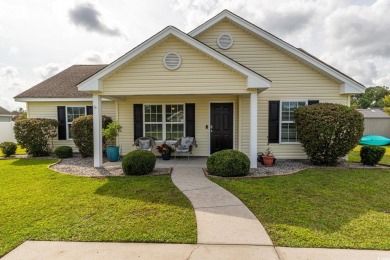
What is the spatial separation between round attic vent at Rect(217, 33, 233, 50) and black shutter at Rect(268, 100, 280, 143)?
10.3 ft

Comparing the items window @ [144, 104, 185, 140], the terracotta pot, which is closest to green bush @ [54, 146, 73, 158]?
window @ [144, 104, 185, 140]

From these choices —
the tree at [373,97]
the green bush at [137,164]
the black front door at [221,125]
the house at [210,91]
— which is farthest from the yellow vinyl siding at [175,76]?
the tree at [373,97]

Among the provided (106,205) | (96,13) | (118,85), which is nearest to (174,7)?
(96,13)

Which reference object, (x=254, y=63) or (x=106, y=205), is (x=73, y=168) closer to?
(x=106, y=205)

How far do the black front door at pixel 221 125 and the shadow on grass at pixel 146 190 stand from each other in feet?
13.3

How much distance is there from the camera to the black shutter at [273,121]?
9586mm

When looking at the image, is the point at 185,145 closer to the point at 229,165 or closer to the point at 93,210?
the point at 229,165

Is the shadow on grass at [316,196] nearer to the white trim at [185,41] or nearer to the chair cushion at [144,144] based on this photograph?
the white trim at [185,41]

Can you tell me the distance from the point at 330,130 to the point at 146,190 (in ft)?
21.4

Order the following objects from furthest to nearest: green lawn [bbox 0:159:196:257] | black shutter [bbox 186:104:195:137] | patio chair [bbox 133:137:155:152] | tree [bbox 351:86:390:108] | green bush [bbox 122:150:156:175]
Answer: tree [bbox 351:86:390:108], black shutter [bbox 186:104:195:137], patio chair [bbox 133:137:155:152], green bush [bbox 122:150:156:175], green lawn [bbox 0:159:196:257]

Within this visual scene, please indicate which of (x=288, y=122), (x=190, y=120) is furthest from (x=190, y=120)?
(x=288, y=122)

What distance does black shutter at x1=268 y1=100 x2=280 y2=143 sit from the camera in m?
9.59

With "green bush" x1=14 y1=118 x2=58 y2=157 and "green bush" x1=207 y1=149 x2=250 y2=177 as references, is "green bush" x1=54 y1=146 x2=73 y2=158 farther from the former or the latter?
"green bush" x1=207 y1=149 x2=250 y2=177

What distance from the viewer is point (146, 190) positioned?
546cm
